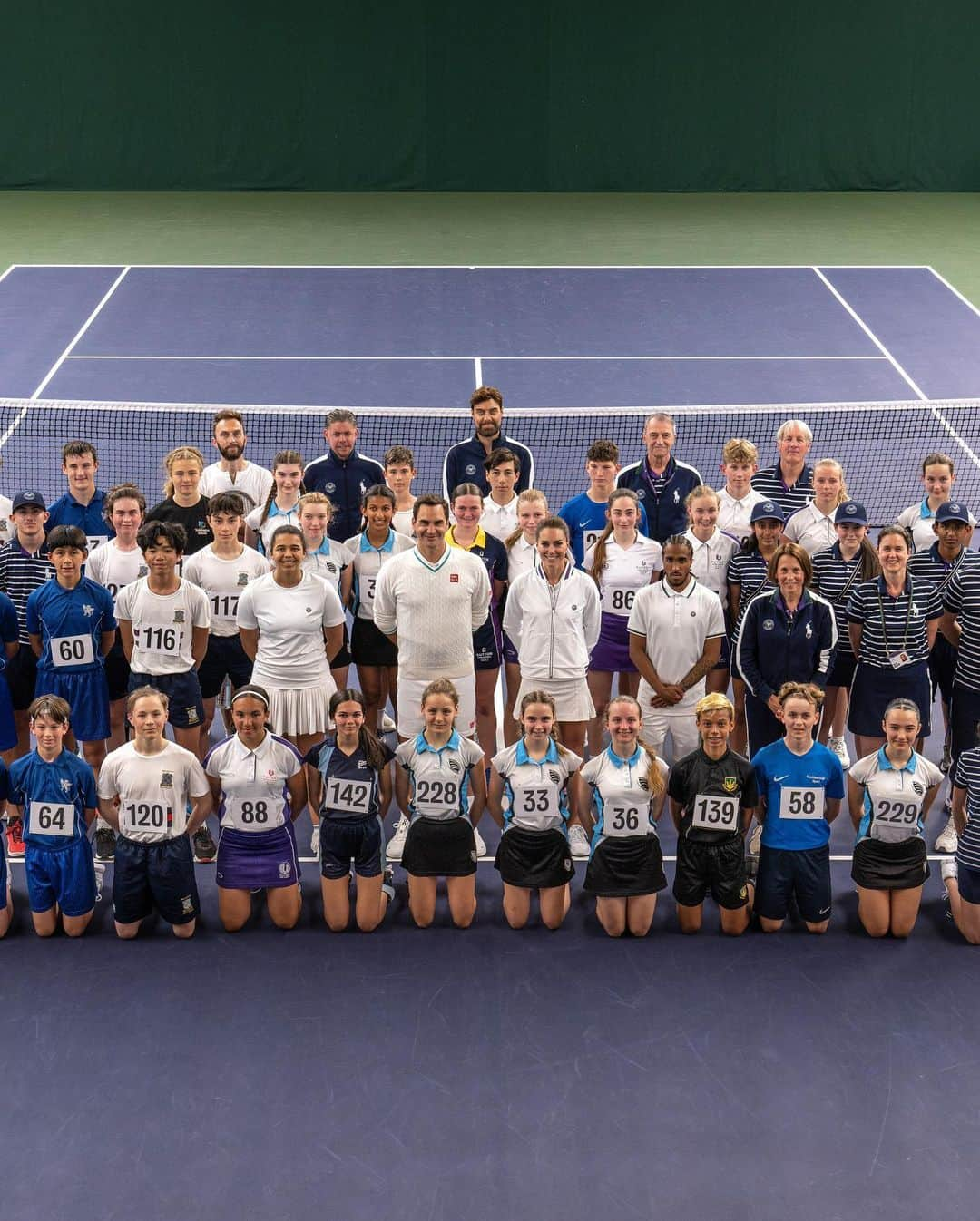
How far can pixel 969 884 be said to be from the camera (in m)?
7.79

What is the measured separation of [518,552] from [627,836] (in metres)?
2.29

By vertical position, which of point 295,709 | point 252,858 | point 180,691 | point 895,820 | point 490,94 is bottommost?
point 252,858

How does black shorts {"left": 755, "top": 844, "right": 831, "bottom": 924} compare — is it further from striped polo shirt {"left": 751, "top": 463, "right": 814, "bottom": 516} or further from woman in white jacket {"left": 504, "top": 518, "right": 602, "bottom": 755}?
striped polo shirt {"left": 751, "top": 463, "right": 814, "bottom": 516}

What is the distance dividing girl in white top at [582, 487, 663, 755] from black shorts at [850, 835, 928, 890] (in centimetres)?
206

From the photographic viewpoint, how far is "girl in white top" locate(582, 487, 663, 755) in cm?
912

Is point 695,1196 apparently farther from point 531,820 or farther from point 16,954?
point 16,954

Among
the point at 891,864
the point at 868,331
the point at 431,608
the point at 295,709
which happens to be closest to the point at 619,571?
the point at 431,608

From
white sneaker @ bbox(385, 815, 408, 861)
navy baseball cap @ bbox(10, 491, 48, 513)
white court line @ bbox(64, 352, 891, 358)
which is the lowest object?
white sneaker @ bbox(385, 815, 408, 861)

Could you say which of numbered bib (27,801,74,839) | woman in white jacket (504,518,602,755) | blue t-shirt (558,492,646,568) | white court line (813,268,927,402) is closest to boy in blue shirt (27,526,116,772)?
numbered bib (27,801,74,839)

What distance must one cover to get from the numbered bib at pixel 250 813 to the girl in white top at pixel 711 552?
2989 mm

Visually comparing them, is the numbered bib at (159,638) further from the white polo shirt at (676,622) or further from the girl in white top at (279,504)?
the white polo shirt at (676,622)

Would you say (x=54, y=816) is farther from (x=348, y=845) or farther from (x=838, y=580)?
(x=838, y=580)

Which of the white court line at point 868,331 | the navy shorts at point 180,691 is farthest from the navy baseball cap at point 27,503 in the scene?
the white court line at point 868,331

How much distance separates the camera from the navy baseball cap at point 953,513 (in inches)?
353
